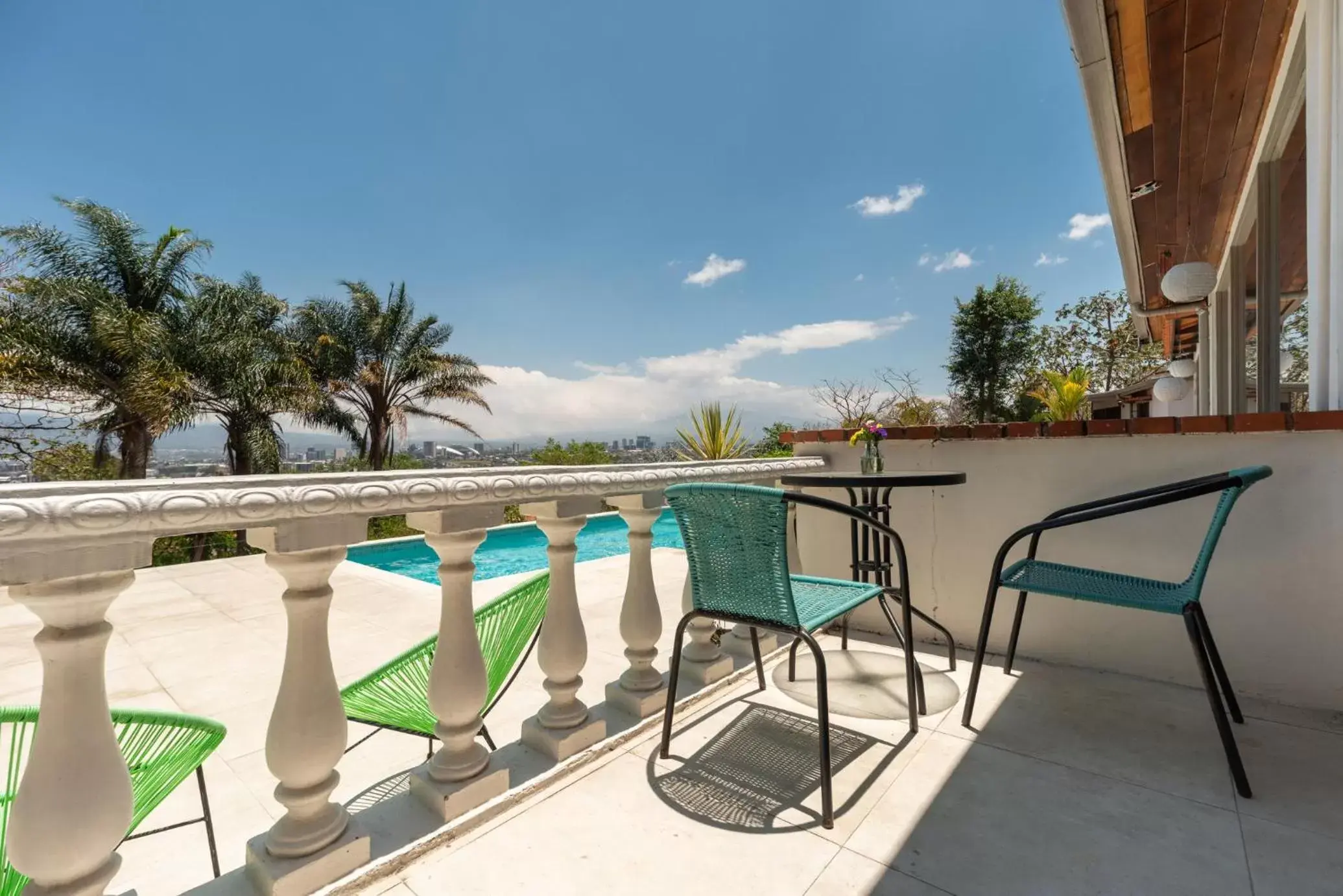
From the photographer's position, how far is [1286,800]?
141cm

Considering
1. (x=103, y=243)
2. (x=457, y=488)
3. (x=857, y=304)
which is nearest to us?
Answer: (x=457, y=488)

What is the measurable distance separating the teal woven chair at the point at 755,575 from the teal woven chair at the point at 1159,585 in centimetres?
46

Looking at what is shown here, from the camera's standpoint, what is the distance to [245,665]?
9.91ft

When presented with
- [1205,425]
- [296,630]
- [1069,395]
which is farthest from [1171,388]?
[296,630]

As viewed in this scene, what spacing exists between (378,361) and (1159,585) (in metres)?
16.6

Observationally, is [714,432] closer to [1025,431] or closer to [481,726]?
[1025,431]

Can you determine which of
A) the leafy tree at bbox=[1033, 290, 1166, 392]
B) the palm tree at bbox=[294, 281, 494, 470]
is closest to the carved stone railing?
the palm tree at bbox=[294, 281, 494, 470]

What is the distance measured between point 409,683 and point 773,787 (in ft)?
3.54

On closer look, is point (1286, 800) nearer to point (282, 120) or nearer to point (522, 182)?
point (522, 182)

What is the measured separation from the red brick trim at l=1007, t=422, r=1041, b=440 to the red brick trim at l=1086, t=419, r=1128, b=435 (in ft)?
0.58

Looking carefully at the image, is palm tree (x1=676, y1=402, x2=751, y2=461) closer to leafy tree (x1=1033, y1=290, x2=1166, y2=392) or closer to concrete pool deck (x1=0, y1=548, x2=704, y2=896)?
concrete pool deck (x1=0, y1=548, x2=704, y2=896)

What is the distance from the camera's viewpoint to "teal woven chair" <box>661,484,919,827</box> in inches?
54.9

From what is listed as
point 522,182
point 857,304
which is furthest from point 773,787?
point 857,304

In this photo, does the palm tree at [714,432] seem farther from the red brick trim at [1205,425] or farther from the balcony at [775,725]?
the red brick trim at [1205,425]
